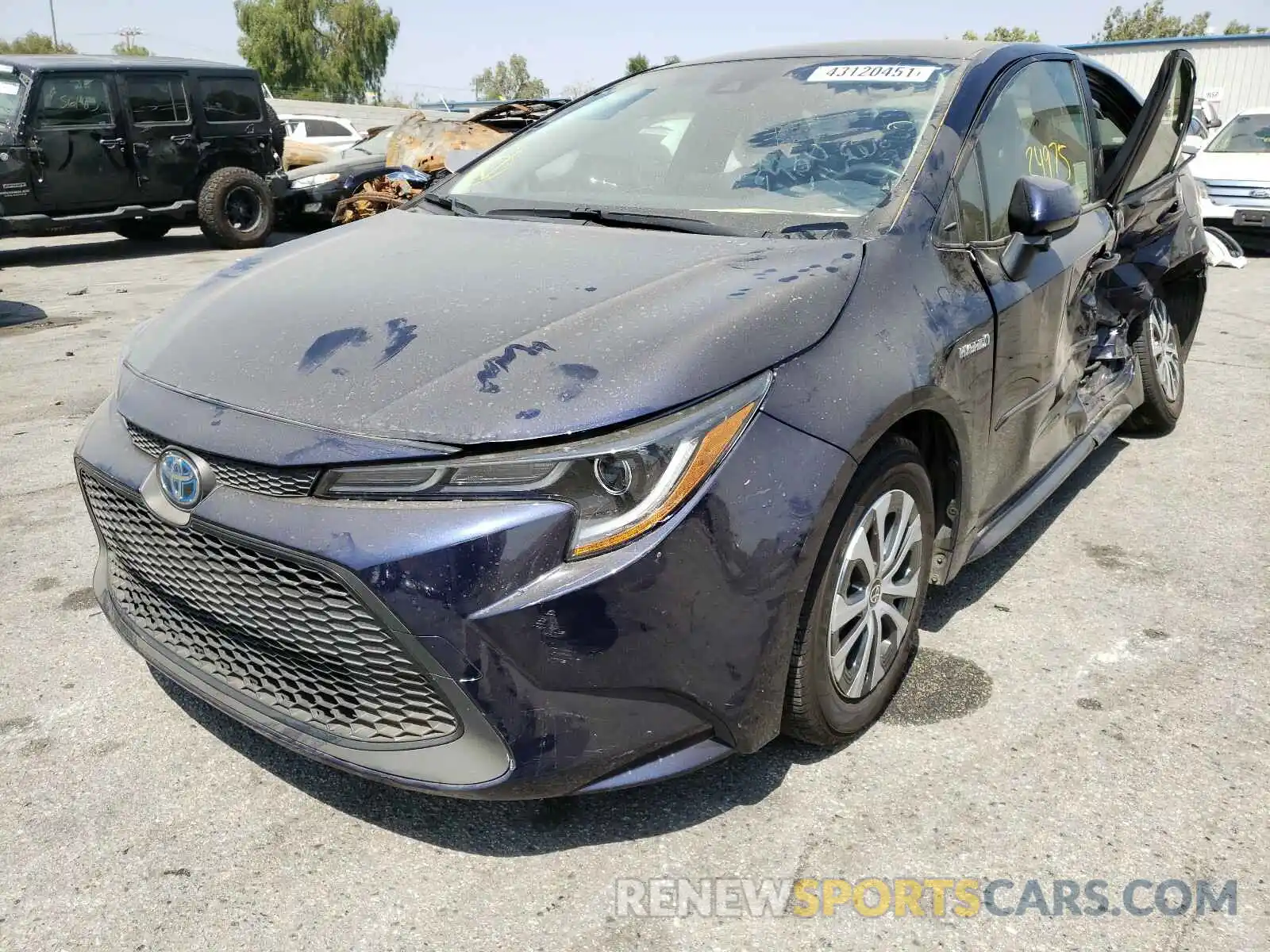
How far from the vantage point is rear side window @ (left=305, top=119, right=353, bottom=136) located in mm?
20781

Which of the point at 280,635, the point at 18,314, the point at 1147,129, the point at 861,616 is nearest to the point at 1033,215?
the point at 861,616

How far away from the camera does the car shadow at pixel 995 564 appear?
3.15 m

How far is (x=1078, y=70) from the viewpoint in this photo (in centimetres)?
373

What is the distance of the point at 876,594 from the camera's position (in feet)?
7.78

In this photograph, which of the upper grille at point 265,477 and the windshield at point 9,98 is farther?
the windshield at point 9,98

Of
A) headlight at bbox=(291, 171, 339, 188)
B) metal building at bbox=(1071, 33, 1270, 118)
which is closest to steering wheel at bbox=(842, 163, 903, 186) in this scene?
headlight at bbox=(291, 171, 339, 188)

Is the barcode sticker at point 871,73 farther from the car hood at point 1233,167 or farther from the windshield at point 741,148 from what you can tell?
the car hood at point 1233,167

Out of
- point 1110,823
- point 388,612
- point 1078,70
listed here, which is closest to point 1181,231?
point 1078,70

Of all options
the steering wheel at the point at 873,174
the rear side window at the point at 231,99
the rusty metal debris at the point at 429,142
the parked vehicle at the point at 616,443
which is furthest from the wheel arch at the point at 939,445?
the rear side window at the point at 231,99

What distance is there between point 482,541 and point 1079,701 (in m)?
1.71

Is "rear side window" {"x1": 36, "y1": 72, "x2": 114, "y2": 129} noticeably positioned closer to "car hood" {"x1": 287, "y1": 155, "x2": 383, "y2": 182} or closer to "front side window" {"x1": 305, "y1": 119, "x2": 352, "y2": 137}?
"car hood" {"x1": 287, "y1": 155, "x2": 383, "y2": 182}

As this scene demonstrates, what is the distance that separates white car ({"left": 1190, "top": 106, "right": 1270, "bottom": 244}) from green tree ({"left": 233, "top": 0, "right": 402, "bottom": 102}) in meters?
55.8

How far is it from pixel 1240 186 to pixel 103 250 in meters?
13.0

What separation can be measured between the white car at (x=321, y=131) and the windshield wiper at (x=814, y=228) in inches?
771
